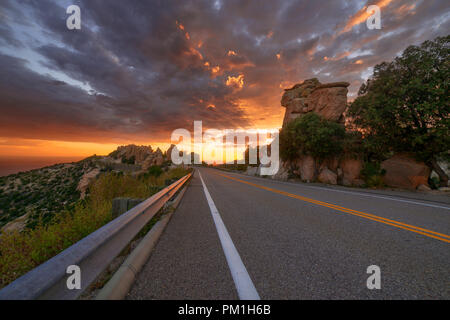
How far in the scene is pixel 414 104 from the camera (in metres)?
12.2

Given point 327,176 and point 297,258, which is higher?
point 297,258

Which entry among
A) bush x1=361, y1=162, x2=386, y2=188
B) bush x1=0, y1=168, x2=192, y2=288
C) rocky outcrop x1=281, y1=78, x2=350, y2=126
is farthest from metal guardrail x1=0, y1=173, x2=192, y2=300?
rocky outcrop x1=281, y1=78, x2=350, y2=126

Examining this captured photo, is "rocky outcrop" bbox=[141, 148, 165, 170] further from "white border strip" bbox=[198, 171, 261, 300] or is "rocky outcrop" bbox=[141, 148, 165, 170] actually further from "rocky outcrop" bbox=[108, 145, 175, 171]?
"white border strip" bbox=[198, 171, 261, 300]

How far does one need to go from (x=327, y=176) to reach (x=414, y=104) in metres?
8.15

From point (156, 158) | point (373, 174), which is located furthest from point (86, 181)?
point (156, 158)

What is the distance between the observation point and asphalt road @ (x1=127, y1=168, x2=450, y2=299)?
192 cm

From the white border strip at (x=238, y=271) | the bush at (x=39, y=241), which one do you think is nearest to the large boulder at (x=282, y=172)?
the white border strip at (x=238, y=271)

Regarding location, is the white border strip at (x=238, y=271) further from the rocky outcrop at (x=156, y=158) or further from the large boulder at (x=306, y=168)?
the rocky outcrop at (x=156, y=158)

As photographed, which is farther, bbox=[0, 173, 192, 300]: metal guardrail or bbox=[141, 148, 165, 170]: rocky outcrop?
bbox=[141, 148, 165, 170]: rocky outcrop

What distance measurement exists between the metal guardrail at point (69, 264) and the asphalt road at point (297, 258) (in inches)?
18.9

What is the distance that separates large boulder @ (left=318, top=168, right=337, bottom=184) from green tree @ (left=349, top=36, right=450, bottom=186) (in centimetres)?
405

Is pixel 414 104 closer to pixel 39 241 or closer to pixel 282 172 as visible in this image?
pixel 282 172

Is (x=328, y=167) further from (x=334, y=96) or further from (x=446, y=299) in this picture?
(x=446, y=299)

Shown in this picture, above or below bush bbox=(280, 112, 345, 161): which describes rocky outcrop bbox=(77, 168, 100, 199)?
below
